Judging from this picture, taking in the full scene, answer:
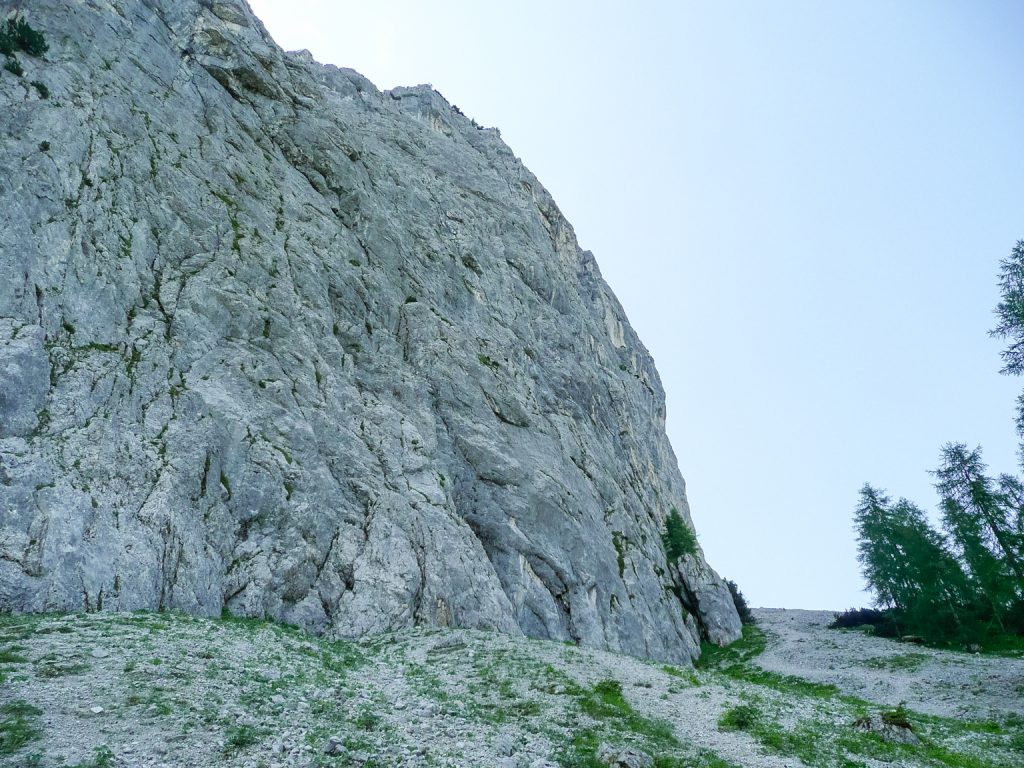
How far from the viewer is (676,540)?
6381 centimetres

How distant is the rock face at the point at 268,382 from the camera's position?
22.2 m

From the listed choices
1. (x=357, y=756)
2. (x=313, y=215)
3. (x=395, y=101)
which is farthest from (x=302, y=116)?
(x=357, y=756)

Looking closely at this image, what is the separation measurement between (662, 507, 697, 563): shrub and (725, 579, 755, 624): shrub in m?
10.2

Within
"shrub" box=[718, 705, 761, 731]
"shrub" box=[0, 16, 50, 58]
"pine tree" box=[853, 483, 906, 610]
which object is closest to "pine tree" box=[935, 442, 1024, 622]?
"pine tree" box=[853, 483, 906, 610]

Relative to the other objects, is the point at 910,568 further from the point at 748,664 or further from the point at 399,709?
the point at 399,709

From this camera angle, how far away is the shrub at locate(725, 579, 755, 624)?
68.8 meters

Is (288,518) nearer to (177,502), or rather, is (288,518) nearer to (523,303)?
(177,502)

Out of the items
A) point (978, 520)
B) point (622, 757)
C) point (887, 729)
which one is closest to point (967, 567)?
point (978, 520)

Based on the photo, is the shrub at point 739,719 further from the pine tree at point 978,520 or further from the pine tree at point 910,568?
the pine tree at point 910,568

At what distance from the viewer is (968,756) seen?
56.1ft

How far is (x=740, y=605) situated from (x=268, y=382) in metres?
63.1

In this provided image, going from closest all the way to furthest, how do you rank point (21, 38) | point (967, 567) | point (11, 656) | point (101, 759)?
point (101, 759) < point (11, 656) < point (21, 38) < point (967, 567)

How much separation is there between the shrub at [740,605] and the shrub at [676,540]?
33.3 feet

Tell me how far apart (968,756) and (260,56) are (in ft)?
214
